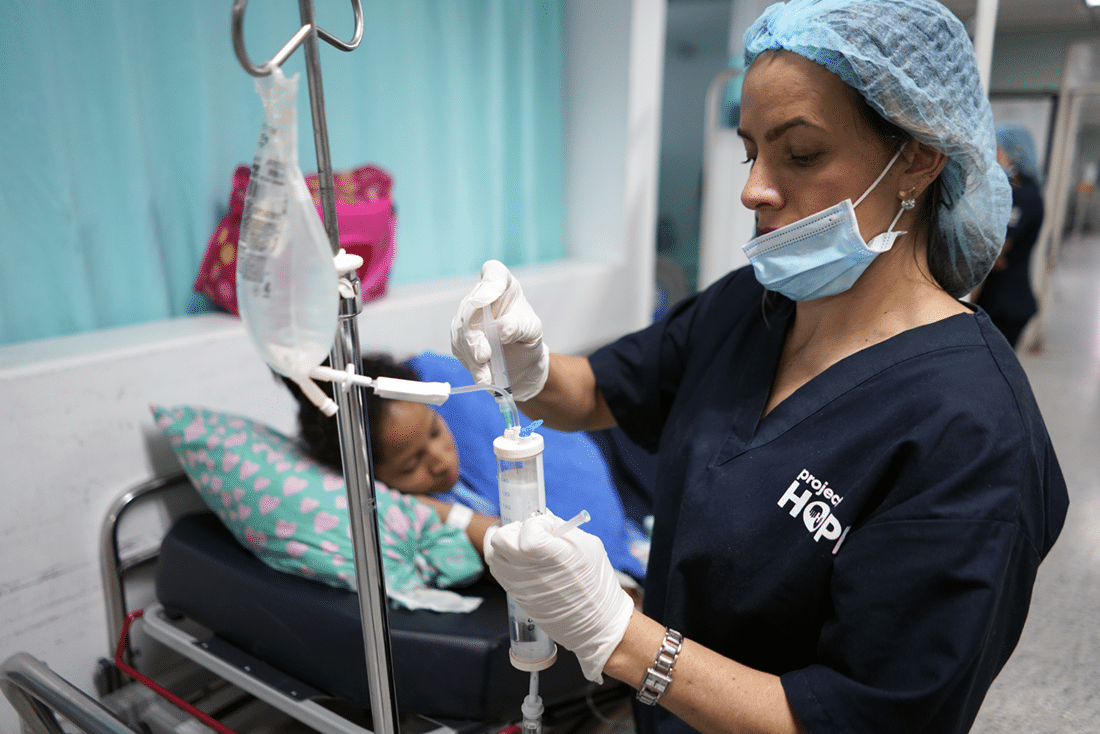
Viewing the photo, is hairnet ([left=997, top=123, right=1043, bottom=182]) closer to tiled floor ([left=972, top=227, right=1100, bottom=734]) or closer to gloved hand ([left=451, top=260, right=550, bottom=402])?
tiled floor ([left=972, top=227, right=1100, bottom=734])

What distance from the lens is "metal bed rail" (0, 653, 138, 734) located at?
98 cm

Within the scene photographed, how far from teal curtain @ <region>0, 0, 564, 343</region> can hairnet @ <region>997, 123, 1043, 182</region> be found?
255cm

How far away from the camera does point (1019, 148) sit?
3.51m

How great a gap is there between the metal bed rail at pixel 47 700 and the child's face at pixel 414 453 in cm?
64

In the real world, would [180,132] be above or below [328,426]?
above

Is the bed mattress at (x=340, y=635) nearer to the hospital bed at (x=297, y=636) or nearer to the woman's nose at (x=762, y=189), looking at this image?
the hospital bed at (x=297, y=636)

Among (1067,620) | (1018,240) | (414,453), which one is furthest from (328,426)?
(1018,240)

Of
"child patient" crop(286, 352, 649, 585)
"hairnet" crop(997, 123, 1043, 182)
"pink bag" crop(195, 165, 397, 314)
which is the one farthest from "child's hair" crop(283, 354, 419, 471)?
"hairnet" crop(997, 123, 1043, 182)

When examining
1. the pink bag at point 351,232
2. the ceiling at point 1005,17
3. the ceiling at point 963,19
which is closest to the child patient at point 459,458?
the pink bag at point 351,232

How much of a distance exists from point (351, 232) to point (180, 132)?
16.7 inches

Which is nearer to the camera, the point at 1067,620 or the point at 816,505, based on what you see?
the point at 816,505

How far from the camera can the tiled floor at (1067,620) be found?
1.75 meters

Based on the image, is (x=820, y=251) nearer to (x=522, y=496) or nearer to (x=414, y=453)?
(x=522, y=496)

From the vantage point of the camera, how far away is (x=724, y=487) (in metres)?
0.88
